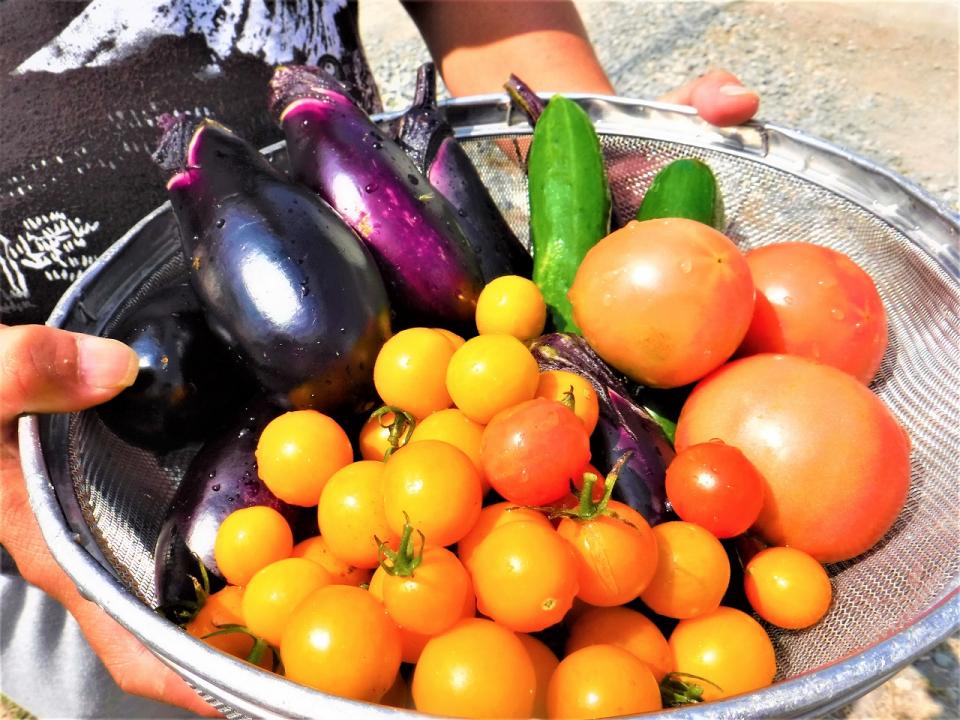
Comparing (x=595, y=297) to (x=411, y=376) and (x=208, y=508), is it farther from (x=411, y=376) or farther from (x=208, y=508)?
(x=208, y=508)

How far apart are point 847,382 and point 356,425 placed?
1.78 ft

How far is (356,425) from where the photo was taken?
0.84 metres

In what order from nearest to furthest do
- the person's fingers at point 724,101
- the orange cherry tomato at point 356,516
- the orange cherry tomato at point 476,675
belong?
the orange cherry tomato at point 476,675
the orange cherry tomato at point 356,516
the person's fingers at point 724,101

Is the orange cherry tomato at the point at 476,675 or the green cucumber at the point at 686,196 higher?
the green cucumber at the point at 686,196

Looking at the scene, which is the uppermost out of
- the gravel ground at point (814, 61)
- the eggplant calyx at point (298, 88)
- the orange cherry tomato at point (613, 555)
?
→ the eggplant calyx at point (298, 88)

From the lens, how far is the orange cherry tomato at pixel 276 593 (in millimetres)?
621

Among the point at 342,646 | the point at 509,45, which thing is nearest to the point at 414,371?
the point at 342,646

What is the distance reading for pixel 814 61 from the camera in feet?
11.6

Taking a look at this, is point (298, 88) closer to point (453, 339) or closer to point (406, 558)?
point (453, 339)

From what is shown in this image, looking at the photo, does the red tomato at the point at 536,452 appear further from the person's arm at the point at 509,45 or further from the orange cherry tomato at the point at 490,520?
the person's arm at the point at 509,45

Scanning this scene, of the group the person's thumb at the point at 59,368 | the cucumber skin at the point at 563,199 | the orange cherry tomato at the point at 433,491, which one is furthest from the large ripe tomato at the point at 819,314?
the person's thumb at the point at 59,368

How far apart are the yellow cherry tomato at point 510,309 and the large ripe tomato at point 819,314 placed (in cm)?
28

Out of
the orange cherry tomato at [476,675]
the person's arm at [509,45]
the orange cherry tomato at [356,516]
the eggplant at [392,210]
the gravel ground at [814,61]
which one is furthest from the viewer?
the gravel ground at [814,61]

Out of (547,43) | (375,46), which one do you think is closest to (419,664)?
(547,43)
